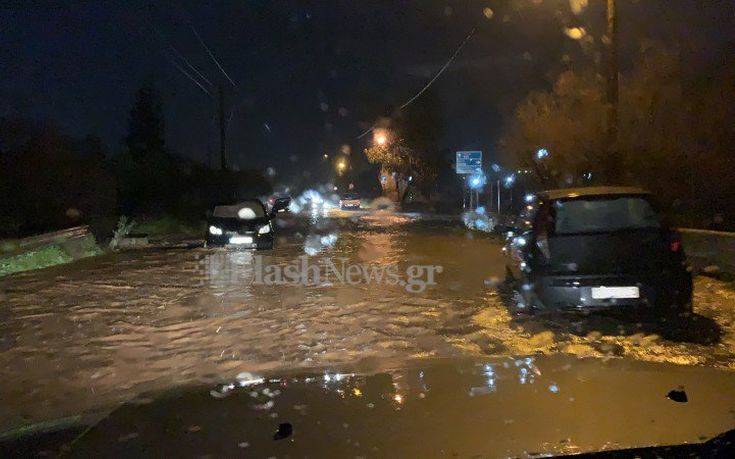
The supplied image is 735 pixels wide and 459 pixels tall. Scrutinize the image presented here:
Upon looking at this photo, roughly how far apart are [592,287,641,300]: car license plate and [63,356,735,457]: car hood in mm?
2872

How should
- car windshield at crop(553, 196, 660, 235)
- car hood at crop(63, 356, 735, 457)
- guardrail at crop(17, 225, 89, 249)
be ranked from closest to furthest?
car hood at crop(63, 356, 735, 457) < car windshield at crop(553, 196, 660, 235) < guardrail at crop(17, 225, 89, 249)

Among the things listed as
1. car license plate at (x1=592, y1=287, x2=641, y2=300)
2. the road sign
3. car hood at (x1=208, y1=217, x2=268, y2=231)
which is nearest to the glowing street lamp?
the road sign

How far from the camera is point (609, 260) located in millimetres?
8797

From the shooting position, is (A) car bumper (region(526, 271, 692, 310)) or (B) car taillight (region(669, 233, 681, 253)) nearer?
(A) car bumper (region(526, 271, 692, 310))

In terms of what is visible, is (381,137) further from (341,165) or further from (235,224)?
(341,165)

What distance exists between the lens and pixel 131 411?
196 inches

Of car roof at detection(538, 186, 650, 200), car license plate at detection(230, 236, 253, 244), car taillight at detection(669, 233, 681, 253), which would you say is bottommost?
car license plate at detection(230, 236, 253, 244)

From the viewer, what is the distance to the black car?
28.7 feet

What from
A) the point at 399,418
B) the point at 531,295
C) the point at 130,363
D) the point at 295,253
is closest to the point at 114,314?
the point at 130,363

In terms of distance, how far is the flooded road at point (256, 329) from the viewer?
734 centimetres

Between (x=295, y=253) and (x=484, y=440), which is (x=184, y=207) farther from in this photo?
(x=484, y=440)

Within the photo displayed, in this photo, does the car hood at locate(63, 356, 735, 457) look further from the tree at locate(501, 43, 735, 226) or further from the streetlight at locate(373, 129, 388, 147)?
the streetlight at locate(373, 129, 388, 147)

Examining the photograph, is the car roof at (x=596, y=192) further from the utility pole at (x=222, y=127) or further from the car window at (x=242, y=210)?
the utility pole at (x=222, y=127)

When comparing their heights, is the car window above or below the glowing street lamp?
below
